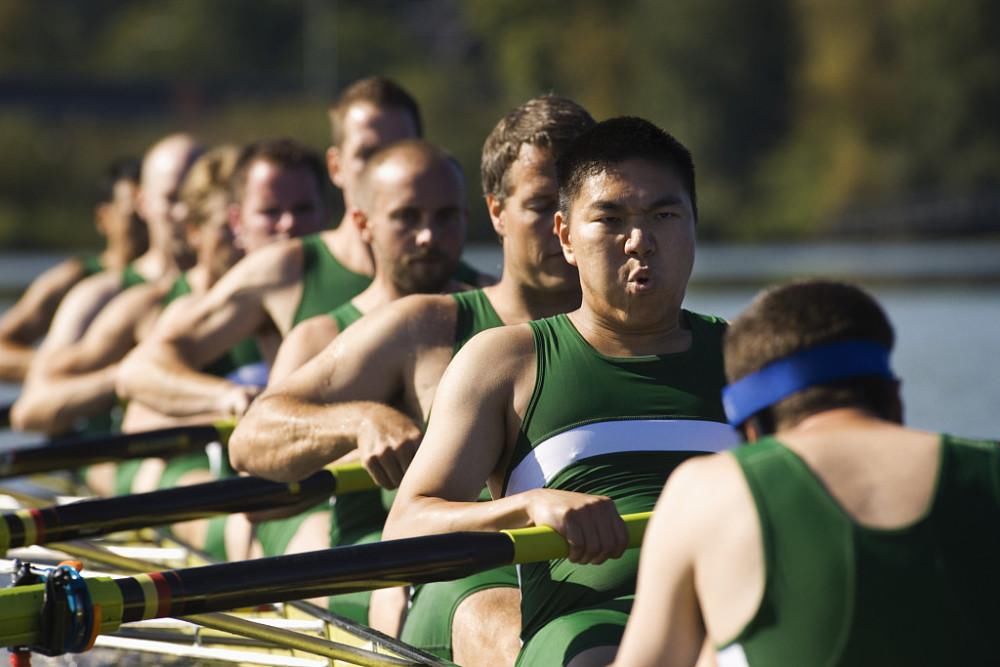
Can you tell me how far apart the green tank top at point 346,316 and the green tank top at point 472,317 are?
2.21 feet

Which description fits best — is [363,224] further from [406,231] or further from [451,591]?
[451,591]

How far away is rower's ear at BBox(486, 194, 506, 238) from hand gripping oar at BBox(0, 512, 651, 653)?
40.5 inches

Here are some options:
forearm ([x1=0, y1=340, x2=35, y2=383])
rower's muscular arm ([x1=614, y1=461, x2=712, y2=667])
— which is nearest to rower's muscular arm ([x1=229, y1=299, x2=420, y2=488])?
rower's muscular arm ([x1=614, y1=461, x2=712, y2=667])

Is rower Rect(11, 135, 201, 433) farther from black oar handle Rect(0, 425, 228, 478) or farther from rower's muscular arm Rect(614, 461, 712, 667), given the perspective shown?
rower's muscular arm Rect(614, 461, 712, 667)

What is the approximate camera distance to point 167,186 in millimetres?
7902

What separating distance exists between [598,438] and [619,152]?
1.86ft

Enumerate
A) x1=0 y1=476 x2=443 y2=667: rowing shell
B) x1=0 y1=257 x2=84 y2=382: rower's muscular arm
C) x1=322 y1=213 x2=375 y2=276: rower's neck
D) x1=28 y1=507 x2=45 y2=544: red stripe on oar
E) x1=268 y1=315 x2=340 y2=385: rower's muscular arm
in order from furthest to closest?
x1=0 y1=257 x2=84 y2=382: rower's muscular arm, x1=322 y1=213 x2=375 y2=276: rower's neck, x1=268 y1=315 x2=340 y2=385: rower's muscular arm, x1=28 y1=507 x2=45 y2=544: red stripe on oar, x1=0 y1=476 x2=443 y2=667: rowing shell

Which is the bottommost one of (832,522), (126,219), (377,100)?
(832,522)

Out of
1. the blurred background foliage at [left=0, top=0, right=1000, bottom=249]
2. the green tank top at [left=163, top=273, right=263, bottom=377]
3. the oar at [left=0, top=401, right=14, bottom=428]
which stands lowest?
the green tank top at [left=163, top=273, right=263, bottom=377]

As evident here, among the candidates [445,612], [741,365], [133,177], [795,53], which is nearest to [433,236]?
[445,612]

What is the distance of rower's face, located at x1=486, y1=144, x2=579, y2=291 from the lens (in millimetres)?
3938

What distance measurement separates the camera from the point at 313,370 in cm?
421

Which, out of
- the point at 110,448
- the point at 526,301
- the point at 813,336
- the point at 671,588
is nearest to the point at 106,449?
the point at 110,448

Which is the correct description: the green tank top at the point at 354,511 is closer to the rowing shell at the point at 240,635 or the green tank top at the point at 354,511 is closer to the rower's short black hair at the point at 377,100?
the rowing shell at the point at 240,635
